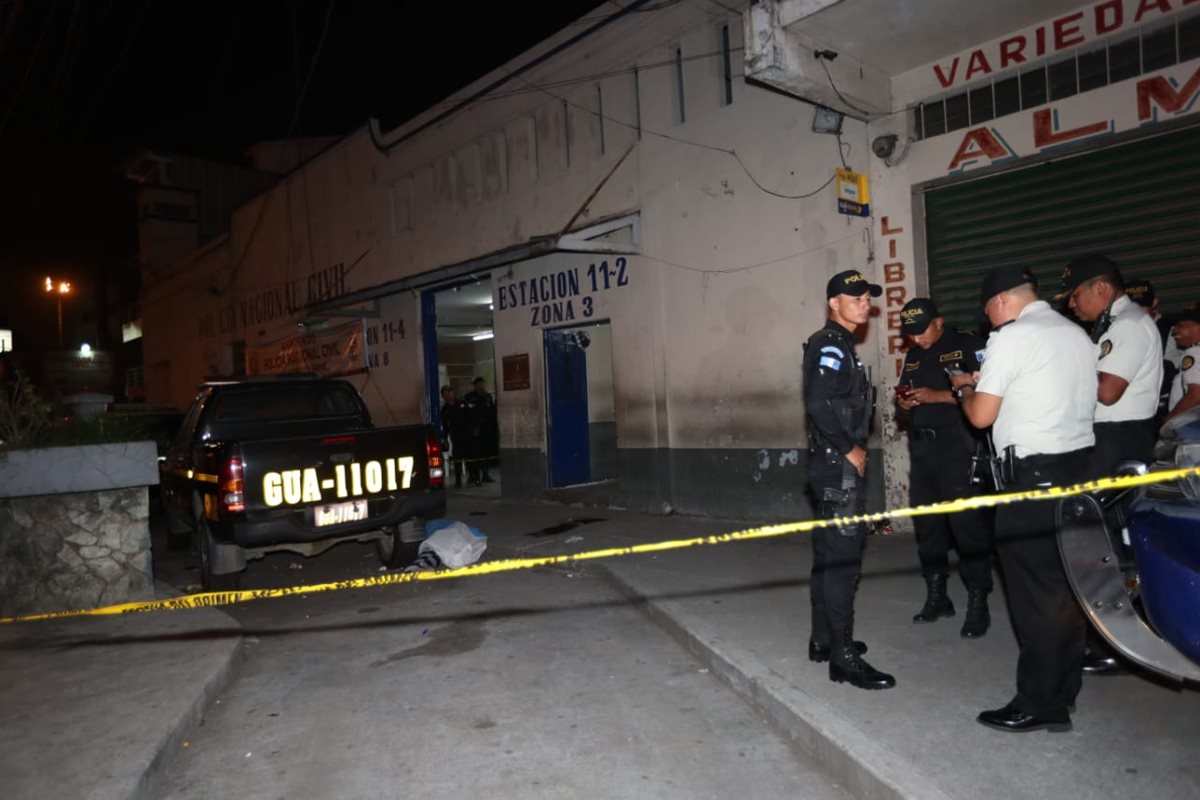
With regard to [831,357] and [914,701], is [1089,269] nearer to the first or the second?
[831,357]

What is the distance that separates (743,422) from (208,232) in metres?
25.6

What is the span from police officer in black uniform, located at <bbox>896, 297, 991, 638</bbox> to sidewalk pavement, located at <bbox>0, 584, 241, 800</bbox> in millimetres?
4283

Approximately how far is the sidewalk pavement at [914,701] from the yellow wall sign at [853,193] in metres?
3.45

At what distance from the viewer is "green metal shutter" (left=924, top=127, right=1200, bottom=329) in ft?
21.0

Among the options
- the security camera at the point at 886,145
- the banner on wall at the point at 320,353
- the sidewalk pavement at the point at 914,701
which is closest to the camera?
the sidewalk pavement at the point at 914,701

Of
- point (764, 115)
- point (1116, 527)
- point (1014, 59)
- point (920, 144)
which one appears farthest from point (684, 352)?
point (1116, 527)

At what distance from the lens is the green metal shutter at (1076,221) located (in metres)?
6.39

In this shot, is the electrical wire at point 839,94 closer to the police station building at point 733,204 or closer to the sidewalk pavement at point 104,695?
the police station building at point 733,204

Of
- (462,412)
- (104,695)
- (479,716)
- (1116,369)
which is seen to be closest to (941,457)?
(1116,369)

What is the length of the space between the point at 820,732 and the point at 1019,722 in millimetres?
825

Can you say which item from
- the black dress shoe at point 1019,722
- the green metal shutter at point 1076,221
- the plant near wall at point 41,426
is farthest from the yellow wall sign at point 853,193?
the plant near wall at point 41,426

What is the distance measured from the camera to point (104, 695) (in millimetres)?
4383

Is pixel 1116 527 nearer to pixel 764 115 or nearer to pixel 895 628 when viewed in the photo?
pixel 895 628

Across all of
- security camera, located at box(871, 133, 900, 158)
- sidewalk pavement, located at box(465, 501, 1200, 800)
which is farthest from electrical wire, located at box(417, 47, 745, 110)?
sidewalk pavement, located at box(465, 501, 1200, 800)
